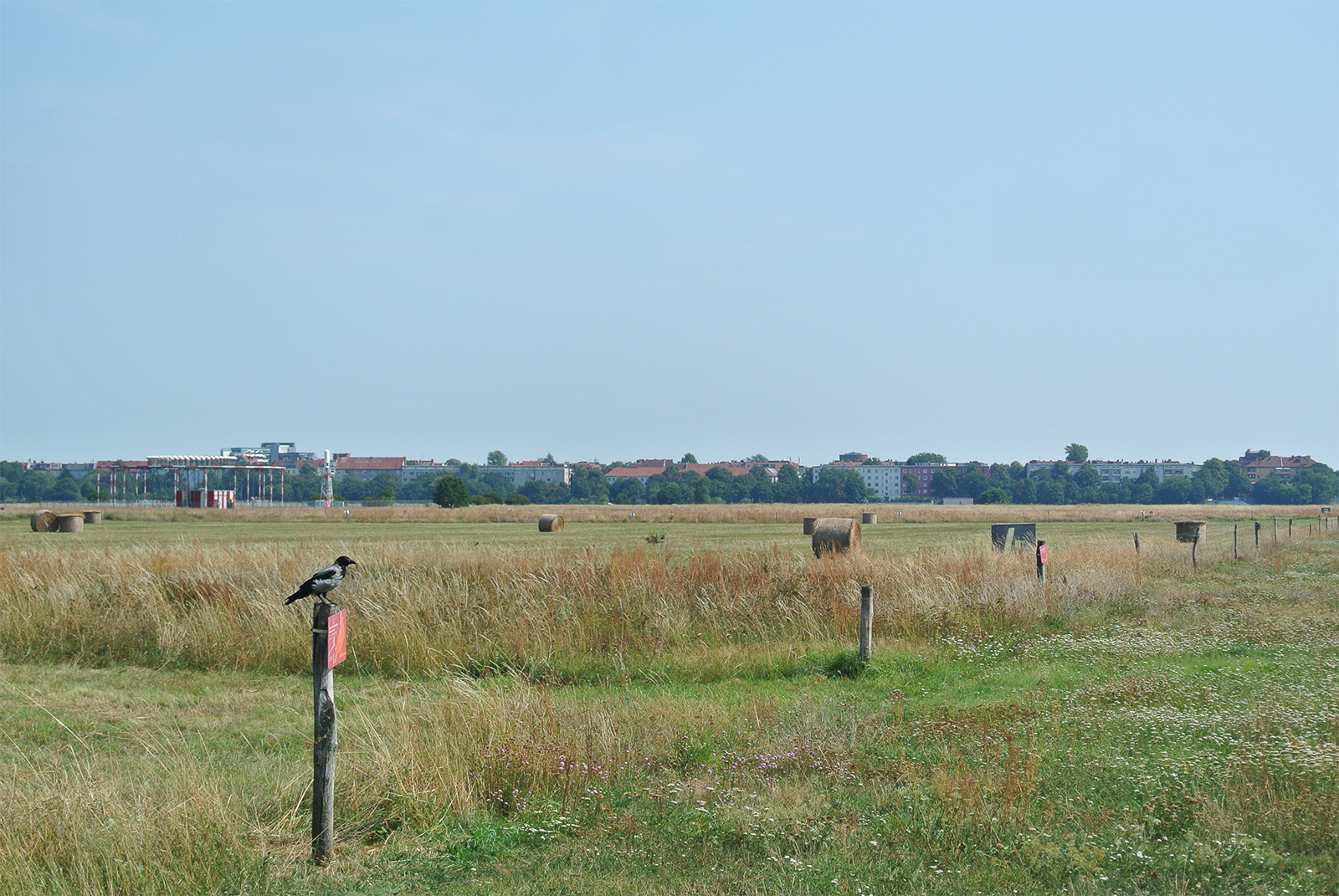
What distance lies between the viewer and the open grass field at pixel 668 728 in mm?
6102

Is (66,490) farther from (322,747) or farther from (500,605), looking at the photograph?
(322,747)

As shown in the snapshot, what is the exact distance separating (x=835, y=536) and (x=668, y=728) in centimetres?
2310

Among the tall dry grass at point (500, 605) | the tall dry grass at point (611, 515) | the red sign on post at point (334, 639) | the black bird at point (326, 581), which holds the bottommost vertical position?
the tall dry grass at point (611, 515)

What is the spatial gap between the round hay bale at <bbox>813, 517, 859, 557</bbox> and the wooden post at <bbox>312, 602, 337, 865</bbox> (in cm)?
2434

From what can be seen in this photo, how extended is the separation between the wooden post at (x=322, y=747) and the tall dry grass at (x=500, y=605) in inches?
248

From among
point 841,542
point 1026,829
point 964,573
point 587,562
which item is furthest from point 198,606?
point 841,542

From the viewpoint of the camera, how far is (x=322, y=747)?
21.2ft

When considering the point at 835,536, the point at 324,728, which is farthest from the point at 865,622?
the point at 835,536

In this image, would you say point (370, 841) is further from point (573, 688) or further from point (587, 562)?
point (587, 562)

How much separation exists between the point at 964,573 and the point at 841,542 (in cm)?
1240

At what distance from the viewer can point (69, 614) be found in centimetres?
1606

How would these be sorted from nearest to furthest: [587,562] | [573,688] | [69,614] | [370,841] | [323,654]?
[323,654] → [370,841] → [573,688] → [69,614] → [587,562]

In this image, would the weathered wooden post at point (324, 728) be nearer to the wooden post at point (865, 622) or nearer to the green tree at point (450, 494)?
the wooden post at point (865, 622)

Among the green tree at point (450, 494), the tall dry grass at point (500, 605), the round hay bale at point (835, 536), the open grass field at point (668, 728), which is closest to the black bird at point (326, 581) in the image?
the open grass field at point (668, 728)
